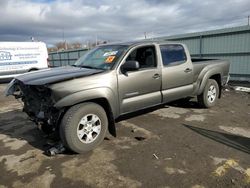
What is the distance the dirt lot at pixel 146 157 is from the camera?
11.0 ft

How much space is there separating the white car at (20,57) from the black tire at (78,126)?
12485 millimetres

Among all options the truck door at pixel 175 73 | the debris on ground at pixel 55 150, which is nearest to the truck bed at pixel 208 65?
the truck door at pixel 175 73

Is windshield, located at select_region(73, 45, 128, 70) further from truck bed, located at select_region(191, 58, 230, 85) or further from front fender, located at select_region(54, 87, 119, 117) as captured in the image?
truck bed, located at select_region(191, 58, 230, 85)

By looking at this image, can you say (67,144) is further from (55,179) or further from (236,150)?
(236,150)

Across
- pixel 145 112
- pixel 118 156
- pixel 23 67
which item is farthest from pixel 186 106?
pixel 23 67

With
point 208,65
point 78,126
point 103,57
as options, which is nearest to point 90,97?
point 78,126

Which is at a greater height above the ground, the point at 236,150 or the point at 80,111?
the point at 80,111

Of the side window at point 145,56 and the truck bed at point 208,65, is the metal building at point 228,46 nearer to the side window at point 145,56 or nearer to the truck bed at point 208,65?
the truck bed at point 208,65

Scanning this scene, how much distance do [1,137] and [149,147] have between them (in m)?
3.15

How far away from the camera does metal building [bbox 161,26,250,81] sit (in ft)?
36.4

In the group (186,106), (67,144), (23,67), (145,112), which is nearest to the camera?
(67,144)

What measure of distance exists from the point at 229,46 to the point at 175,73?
736 cm

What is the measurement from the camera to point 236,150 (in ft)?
13.5

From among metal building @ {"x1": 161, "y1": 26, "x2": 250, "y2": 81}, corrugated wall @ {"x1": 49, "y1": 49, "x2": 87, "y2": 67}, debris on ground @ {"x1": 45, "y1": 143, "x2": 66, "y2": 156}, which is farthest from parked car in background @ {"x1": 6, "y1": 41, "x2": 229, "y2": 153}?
corrugated wall @ {"x1": 49, "y1": 49, "x2": 87, "y2": 67}
